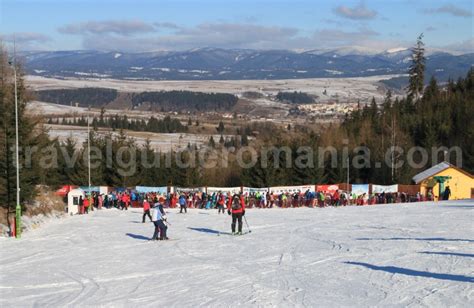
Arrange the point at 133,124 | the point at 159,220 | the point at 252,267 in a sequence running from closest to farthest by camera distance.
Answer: the point at 252,267
the point at 159,220
the point at 133,124

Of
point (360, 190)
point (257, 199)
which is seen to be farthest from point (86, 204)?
point (360, 190)

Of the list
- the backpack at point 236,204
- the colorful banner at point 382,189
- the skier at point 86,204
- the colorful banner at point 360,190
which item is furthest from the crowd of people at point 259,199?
the backpack at point 236,204

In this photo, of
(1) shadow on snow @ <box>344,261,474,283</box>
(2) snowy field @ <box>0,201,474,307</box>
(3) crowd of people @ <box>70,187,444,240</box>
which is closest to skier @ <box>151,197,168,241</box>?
(2) snowy field @ <box>0,201,474,307</box>

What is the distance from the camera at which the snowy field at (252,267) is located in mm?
11852

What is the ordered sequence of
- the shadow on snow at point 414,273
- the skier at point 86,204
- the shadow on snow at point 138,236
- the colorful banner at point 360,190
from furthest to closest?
1. the colorful banner at point 360,190
2. the skier at point 86,204
3. the shadow on snow at point 138,236
4. the shadow on snow at point 414,273

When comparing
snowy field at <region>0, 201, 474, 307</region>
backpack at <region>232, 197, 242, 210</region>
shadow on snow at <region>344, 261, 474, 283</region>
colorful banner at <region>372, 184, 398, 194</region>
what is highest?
backpack at <region>232, 197, 242, 210</region>

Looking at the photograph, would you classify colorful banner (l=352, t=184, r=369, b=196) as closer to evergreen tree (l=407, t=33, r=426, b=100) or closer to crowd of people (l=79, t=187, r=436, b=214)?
crowd of people (l=79, t=187, r=436, b=214)

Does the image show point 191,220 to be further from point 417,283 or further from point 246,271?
point 417,283

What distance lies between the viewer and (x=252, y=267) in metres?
15.2

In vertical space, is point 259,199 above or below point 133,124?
below

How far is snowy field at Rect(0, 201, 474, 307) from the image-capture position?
11852mm

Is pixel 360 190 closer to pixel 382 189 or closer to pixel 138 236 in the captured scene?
pixel 382 189

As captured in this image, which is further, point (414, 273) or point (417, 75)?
point (417, 75)

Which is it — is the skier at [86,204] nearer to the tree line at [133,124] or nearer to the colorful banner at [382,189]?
the colorful banner at [382,189]
